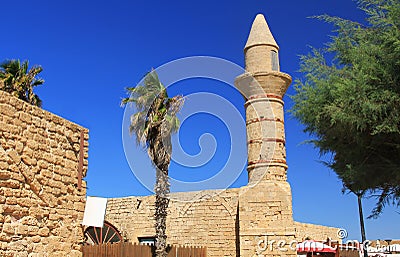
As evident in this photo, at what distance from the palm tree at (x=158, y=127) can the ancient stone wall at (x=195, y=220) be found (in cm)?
393

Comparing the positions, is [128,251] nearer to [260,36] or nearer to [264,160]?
[264,160]

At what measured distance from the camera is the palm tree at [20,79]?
13.9m

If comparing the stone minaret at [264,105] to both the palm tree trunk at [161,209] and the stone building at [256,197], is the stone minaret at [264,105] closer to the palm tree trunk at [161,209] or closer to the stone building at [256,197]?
the stone building at [256,197]

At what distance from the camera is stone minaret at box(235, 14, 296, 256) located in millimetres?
12969

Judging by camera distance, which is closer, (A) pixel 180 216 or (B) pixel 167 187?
(B) pixel 167 187

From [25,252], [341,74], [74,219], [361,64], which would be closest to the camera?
[25,252]

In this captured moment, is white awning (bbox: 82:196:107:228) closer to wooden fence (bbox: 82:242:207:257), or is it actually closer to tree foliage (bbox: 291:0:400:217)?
wooden fence (bbox: 82:242:207:257)

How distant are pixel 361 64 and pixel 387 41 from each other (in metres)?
0.66

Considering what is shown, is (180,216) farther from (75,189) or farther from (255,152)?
(75,189)

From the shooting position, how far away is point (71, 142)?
23.1ft

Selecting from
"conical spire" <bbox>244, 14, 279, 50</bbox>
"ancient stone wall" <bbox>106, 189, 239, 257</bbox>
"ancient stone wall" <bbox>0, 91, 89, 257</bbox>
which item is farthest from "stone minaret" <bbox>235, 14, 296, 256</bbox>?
"ancient stone wall" <bbox>0, 91, 89, 257</bbox>

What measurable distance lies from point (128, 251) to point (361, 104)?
21.4ft

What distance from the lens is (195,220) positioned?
1595cm

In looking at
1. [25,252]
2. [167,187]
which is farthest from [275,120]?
[25,252]
